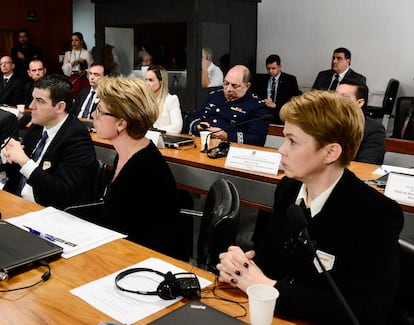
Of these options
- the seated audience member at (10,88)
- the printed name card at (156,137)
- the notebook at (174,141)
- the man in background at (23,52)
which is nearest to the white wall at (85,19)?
the man in background at (23,52)

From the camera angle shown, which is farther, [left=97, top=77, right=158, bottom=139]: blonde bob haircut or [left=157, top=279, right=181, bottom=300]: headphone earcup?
[left=97, top=77, right=158, bottom=139]: blonde bob haircut

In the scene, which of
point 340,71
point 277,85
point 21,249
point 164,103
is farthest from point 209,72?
point 21,249

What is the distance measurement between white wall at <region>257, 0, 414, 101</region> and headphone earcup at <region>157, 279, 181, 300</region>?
218 inches

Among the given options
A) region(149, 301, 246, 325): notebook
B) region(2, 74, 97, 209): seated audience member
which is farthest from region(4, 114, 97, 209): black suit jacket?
region(149, 301, 246, 325): notebook

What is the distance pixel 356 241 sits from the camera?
4.09 feet

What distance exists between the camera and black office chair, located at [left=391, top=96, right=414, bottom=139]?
5469 mm

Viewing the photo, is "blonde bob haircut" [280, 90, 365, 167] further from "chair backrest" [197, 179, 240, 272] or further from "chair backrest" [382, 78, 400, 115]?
"chair backrest" [382, 78, 400, 115]

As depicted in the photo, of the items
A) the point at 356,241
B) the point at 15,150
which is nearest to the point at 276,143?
the point at 15,150

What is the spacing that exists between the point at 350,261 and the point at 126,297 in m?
0.58

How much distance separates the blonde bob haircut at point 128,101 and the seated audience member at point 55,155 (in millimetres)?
458

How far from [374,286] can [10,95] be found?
690cm

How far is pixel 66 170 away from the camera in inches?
92.4

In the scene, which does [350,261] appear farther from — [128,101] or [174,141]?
[174,141]

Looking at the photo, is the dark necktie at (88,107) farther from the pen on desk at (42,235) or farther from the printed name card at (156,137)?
the pen on desk at (42,235)
